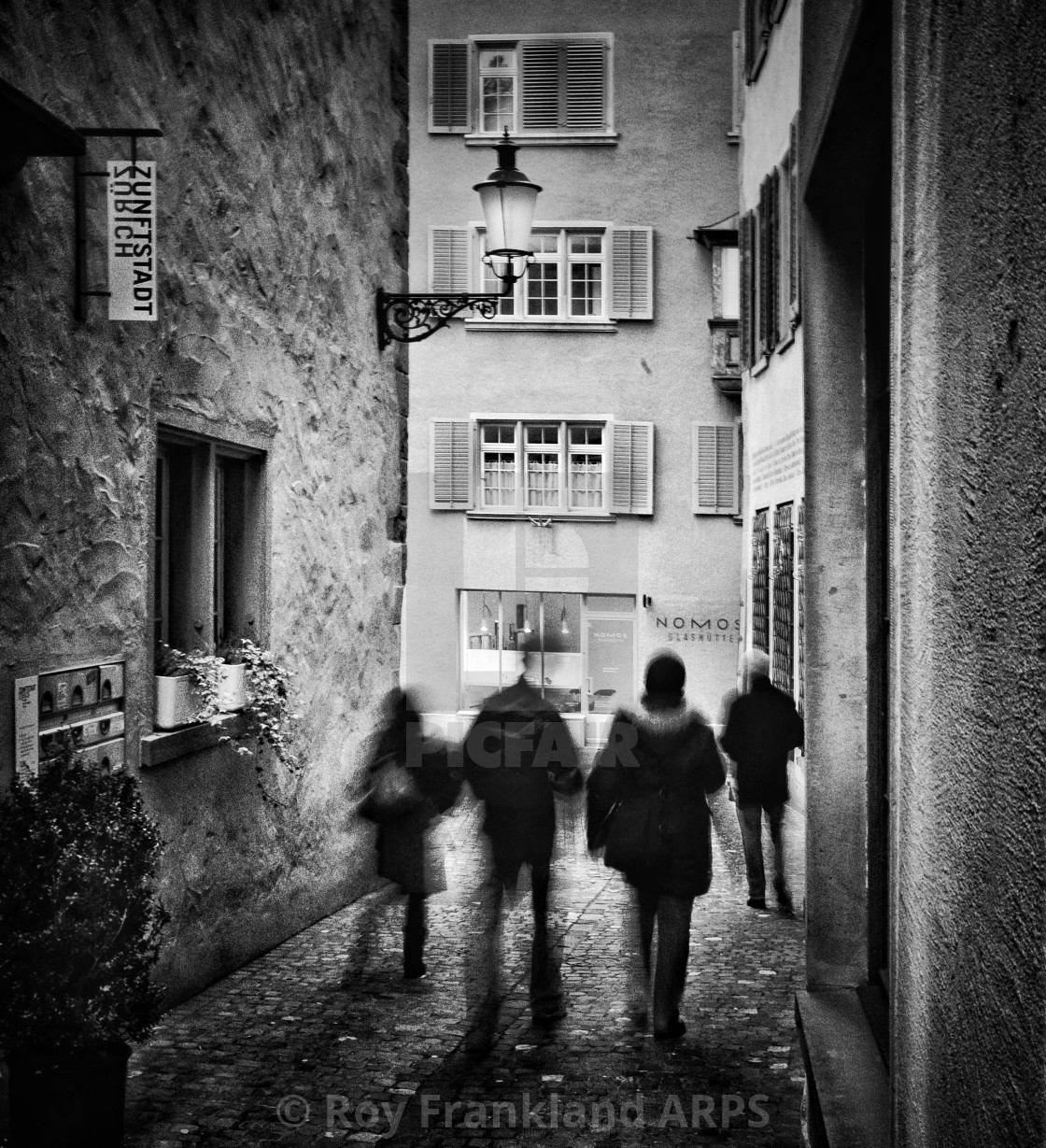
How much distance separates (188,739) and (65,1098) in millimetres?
2565

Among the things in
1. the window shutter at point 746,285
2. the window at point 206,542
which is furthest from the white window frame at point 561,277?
the window at point 206,542

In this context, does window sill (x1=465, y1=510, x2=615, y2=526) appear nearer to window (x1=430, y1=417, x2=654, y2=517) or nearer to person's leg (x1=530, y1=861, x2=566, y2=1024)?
window (x1=430, y1=417, x2=654, y2=517)

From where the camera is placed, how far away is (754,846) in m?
9.70

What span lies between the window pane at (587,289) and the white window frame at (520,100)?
6.71ft

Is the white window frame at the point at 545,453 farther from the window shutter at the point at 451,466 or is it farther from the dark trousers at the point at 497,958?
the dark trousers at the point at 497,958

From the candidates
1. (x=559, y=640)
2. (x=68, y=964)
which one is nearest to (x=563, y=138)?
(x=559, y=640)

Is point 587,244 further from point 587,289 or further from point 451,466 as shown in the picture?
point 451,466

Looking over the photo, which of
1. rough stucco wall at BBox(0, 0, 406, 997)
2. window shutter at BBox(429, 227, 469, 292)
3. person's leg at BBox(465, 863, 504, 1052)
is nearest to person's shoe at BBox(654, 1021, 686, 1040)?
person's leg at BBox(465, 863, 504, 1052)

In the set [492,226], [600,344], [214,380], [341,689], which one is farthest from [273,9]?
[600,344]

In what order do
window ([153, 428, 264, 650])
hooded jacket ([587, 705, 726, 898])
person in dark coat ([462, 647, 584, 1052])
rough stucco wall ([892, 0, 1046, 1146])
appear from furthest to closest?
window ([153, 428, 264, 650])
person in dark coat ([462, 647, 584, 1052])
hooded jacket ([587, 705, 726, 898])
rough stucco wall ([892, 0, 1046, 1146])

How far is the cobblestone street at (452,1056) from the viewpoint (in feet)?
18.2

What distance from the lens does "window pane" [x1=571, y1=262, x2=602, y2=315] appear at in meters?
22.4

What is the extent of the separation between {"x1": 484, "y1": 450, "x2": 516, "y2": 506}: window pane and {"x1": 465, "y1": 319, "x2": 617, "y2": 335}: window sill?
6.34 feet

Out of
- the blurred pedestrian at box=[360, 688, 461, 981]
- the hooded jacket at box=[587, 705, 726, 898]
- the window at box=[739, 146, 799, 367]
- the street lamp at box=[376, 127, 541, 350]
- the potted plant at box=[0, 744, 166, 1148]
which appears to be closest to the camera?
the potted plant at box=[0, 744, 166, 1148]
